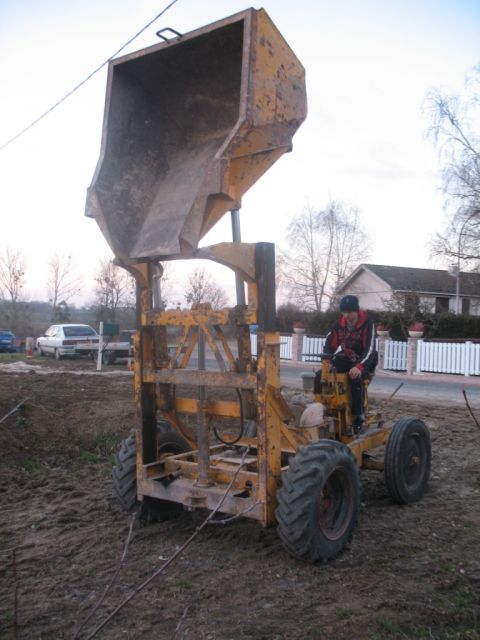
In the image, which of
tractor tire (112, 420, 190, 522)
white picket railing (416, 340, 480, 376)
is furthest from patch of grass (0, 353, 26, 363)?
tractor tire (112, 420, 190, 522)

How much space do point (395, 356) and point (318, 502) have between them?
19024 millimetres

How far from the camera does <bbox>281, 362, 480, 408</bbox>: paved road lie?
1484 centimetres

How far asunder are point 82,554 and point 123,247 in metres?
2.48

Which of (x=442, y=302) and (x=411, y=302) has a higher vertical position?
(x=442, y=302)

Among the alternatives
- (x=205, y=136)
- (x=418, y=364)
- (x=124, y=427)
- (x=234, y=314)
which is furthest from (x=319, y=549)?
(x=418, y=364)

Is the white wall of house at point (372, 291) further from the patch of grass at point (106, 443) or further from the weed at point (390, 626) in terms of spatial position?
the weed at point (390, 626)

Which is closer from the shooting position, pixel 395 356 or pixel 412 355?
pixel 412 355

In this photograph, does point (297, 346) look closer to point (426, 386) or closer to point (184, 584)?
point (426, 386)

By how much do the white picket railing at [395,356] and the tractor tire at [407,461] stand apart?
53.4 feet

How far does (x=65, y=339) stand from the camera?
25.6 m

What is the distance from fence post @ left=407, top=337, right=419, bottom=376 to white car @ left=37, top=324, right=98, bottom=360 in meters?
12.7

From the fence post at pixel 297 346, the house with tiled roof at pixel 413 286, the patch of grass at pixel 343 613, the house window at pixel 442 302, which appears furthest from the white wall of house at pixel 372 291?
the patch of grass at pixel 343 613

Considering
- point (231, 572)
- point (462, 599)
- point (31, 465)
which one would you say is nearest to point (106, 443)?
point (31, 465)

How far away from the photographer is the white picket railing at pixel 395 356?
22.7 meters
